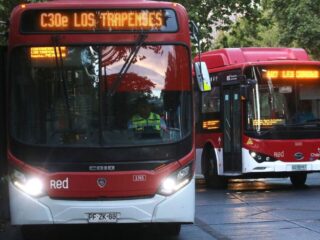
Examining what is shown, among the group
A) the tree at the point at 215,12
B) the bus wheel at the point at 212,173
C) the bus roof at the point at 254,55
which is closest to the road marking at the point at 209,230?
the bus wheel at the point at 212,173

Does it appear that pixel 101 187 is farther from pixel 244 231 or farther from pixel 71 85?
pixel 244 231

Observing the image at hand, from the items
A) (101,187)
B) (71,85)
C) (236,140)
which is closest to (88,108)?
(71,85)

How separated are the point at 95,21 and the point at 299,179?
9429 millimetres

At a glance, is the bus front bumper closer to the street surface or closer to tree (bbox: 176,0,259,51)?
the street surface

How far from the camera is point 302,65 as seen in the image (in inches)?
591

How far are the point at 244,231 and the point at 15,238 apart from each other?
330 centimetres

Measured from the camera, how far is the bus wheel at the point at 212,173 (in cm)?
1602

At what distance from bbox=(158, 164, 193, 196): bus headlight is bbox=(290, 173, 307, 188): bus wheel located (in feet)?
27.9

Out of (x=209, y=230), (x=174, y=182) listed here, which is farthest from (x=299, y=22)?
(x=174, y=182)

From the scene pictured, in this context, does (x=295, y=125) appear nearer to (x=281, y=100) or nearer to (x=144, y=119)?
(x=281, y=100)

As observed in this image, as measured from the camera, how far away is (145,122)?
Answer: 8.07 m

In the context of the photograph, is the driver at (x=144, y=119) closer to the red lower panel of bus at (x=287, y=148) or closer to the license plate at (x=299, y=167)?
the red lower panel of bus at (x=287, y=148)

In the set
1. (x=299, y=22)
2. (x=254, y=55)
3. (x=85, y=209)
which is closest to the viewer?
(x=85, y=209)

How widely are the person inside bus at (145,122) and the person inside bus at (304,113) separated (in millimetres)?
7268
